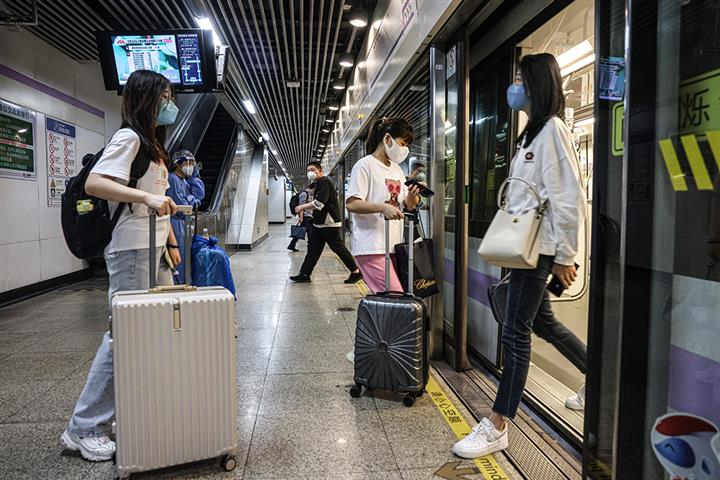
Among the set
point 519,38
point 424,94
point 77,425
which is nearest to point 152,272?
point 77,425

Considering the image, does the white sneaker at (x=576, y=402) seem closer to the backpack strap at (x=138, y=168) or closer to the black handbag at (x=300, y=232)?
the backpack strap at (x=138, y=168)

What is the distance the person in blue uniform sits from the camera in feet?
11.9

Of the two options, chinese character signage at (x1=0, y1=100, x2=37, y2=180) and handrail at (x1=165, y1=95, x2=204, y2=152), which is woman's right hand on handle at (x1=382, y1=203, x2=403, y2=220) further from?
handrail at (x1=165, y1=95, x2=204, y2=152)

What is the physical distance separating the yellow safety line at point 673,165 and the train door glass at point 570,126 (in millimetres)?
942

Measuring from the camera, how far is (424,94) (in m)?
3.50

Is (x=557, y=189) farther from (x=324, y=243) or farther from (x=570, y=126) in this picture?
(x=324, y=243)

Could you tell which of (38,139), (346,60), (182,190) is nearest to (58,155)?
(38,139)

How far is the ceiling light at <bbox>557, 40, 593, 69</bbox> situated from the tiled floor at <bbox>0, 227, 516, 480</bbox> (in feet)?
8.83

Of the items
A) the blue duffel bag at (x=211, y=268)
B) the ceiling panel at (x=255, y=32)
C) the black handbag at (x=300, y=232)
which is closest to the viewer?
the blue duffel bag at (x=211, y=268)

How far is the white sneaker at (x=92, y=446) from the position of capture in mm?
1733

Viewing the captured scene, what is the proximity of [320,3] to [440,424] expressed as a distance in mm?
5102

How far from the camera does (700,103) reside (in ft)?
3.32

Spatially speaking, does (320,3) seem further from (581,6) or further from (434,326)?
(434,326)

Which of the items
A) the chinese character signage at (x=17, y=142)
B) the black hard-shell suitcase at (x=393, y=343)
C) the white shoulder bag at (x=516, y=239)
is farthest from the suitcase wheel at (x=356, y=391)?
the chinese character signage at (x=17, y=142)
